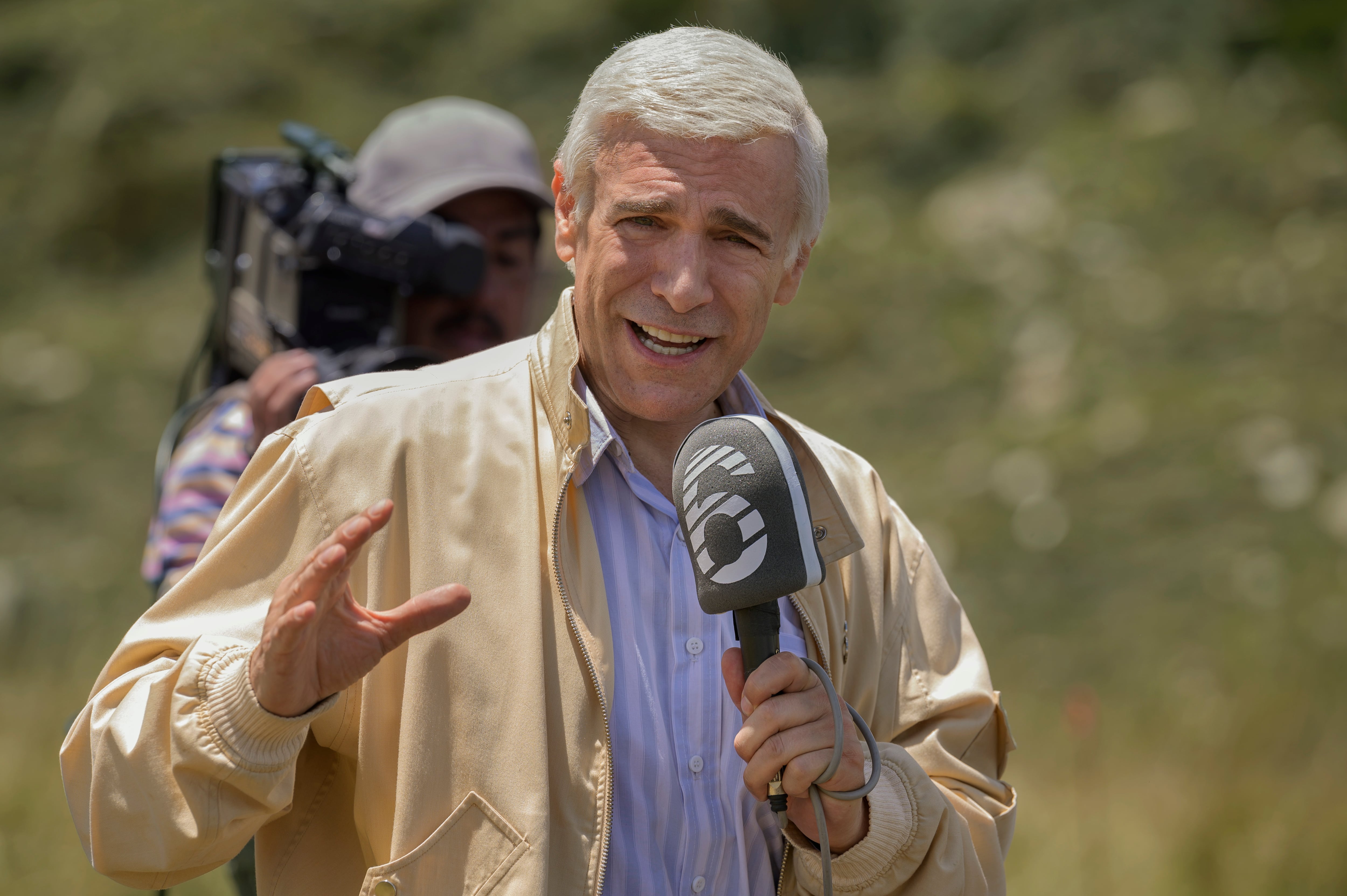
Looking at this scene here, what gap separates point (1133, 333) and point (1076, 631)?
2150 mm

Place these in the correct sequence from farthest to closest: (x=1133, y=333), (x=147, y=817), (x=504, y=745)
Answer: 1. (x=1133, y=333)
2. (x=504, y=745)
3. (x=147, y=817)

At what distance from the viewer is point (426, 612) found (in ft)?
4.46

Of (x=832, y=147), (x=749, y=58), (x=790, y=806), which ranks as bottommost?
(x=832, y=147)

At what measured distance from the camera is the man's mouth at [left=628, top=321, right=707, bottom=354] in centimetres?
177

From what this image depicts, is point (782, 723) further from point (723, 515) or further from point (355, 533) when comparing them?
point (355, 533)

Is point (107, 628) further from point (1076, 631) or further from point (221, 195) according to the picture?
point (1076, 631)

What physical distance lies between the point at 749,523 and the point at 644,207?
0.53 meters

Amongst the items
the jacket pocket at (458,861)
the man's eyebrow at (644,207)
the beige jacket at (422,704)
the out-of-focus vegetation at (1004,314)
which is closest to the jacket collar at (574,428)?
the beige jacket at (422,704)

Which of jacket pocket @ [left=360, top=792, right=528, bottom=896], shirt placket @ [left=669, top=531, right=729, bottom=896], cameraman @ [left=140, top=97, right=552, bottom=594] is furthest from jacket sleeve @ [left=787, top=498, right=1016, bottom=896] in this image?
cameraman @ [left=140, top=97, right=552, bottom=594]

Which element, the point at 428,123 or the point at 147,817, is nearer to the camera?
the point at 147,817

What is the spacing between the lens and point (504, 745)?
5.18 feet

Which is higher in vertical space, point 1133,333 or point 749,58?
point 749,58

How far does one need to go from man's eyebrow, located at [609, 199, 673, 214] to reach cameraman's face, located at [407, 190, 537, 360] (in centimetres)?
141

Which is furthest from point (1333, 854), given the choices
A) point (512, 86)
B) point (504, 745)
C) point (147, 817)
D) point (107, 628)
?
point (512, 86)
